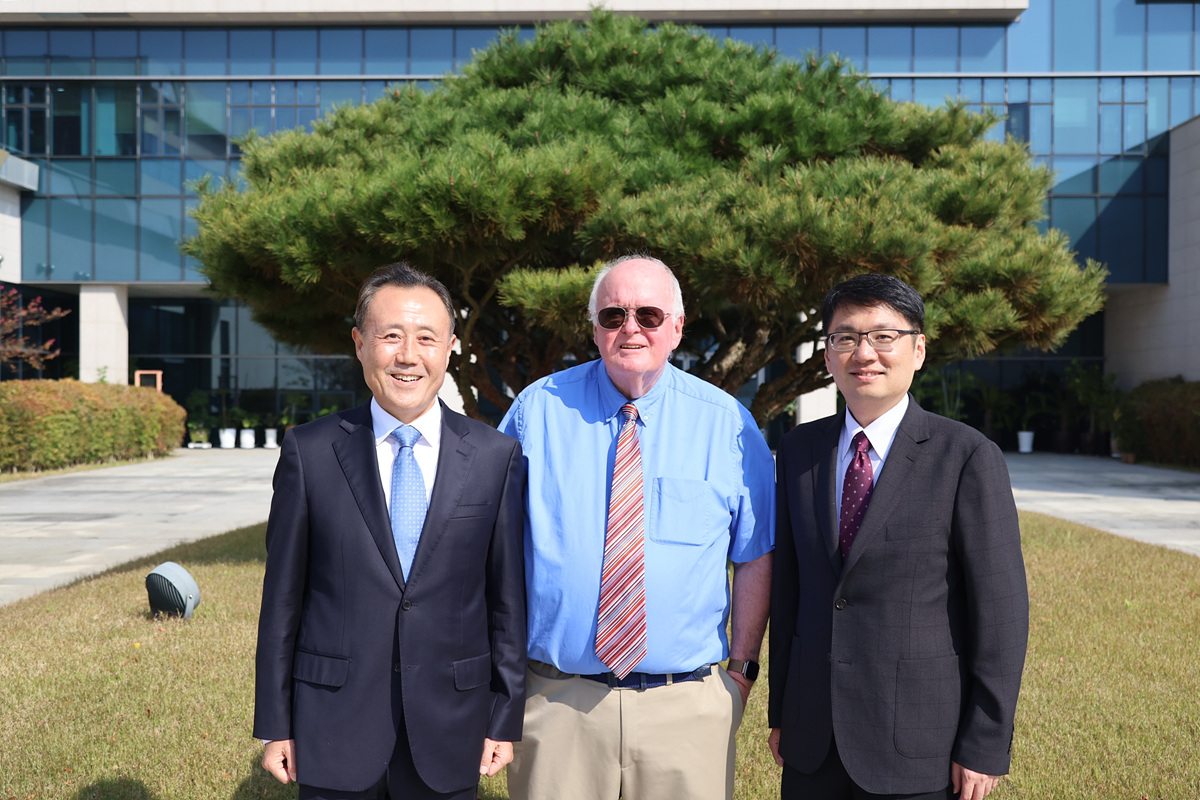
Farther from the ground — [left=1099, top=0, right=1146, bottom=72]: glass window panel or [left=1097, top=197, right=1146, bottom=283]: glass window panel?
[left=1099, top=0, right=1146, bottom=72]: glass window panel

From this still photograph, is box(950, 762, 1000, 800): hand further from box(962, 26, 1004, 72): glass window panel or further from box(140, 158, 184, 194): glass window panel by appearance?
box(140, 158, 184, 194): glass window panel

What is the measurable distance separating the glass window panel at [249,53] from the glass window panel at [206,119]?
2.65ft

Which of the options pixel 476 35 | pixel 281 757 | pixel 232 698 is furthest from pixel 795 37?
pixel 281 757

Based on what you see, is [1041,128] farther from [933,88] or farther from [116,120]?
[116,120]

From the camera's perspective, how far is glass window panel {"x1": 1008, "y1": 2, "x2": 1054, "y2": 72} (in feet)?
75.7

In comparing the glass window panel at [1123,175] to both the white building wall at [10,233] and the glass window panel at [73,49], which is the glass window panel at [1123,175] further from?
the white building wall at [10,233]

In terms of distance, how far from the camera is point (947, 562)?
2.11m

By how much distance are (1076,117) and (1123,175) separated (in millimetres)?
1916

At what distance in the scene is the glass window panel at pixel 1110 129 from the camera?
22328 millimetres

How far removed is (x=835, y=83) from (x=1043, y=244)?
2.29 m

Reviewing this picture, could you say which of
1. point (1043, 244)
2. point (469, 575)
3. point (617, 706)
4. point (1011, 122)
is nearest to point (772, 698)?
point (617, 706)

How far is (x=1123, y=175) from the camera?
2227 centimetres

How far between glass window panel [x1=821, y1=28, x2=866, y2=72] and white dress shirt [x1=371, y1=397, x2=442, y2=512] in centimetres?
2409

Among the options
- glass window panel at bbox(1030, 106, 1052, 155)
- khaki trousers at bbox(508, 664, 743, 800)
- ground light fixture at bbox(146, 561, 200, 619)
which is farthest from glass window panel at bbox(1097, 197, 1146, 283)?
khaki trousers at bbox(508, 664, 743, 800)
